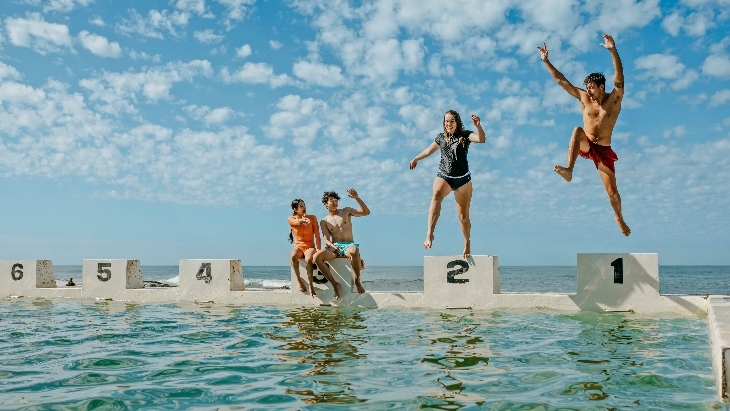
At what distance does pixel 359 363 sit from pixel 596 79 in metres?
5.47

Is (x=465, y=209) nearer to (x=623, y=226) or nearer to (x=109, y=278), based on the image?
(x=623, y=226)

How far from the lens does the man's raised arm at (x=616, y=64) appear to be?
8.38 m

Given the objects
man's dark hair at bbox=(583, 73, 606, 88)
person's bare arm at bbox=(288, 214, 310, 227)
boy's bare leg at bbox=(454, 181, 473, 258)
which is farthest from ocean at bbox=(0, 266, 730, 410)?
man's dark hair at bbox=(583, 73, 606, 88)

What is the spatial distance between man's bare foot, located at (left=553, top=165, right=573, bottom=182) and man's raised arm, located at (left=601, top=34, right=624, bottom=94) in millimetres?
1287

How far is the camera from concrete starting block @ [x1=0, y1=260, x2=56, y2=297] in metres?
13.6

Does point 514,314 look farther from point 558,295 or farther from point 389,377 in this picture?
point 389,377

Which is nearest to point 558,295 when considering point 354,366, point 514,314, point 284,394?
point 514,314

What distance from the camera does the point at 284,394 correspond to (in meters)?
4.39

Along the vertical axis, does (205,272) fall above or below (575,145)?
below

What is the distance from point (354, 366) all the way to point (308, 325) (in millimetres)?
3114

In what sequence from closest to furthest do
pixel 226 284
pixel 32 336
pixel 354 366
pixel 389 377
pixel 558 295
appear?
1. pixel 389 377
2. pixel 354 366
3. pixel 32 336
4. pixel 558 295
5. pixel 226 284

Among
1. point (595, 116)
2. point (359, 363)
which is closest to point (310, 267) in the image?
point (595, 116)

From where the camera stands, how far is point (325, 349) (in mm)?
6281

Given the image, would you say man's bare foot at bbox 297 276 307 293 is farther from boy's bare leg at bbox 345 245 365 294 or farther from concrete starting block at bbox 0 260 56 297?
concrete starting block at bbox 0 260 56 297
